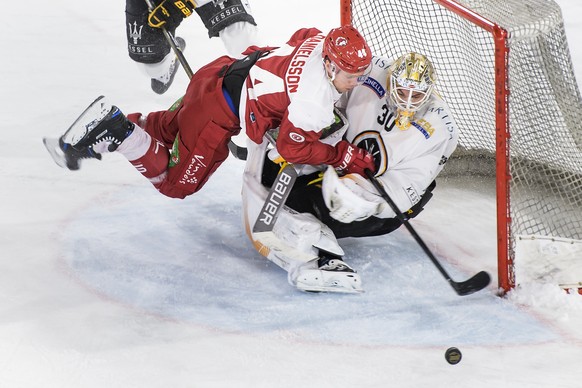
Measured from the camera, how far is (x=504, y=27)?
2.61 metres

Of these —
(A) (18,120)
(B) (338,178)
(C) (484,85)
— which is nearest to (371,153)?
(B) (338,178)

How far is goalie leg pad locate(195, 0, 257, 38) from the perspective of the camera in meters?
3.53

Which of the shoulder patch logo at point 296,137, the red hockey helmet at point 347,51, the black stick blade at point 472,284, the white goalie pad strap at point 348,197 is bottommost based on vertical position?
the black stick blade at point 472,284

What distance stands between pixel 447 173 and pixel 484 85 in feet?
2.27

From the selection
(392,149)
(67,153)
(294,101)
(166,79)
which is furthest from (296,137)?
(166,79)

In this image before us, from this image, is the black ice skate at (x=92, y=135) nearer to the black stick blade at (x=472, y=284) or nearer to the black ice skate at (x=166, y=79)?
the black ice skate at (x=166, y=79)

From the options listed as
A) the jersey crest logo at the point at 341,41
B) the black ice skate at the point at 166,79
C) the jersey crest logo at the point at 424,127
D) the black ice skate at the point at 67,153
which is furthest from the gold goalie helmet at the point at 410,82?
the black ice skate at the point at 166,79

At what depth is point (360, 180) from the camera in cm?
297

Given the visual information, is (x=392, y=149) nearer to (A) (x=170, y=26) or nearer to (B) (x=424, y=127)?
(B) (x=424, y=127)

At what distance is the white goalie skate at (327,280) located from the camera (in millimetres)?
2904

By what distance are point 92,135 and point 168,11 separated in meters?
0.81

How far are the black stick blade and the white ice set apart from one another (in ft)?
0.19

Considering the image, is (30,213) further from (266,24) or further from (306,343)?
(266,24)

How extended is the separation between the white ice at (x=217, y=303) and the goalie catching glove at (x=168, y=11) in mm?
610
